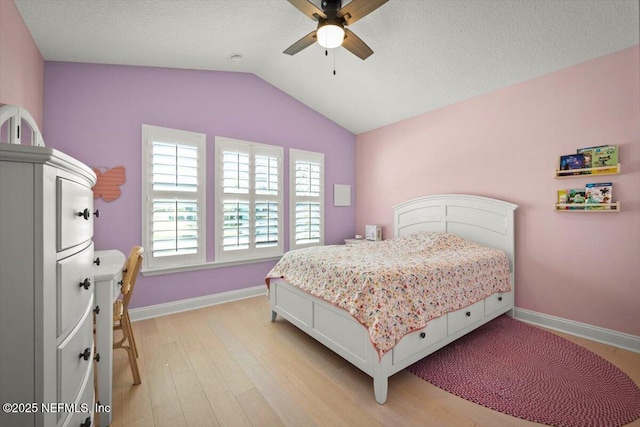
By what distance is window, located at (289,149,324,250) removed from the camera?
429 cm

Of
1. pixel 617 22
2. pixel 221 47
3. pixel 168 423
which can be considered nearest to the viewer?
pixel 168 423

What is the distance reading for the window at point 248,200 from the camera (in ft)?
11.9

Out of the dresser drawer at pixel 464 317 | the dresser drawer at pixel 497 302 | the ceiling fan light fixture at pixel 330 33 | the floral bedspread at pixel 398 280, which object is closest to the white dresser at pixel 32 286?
the floral bedspread at pixel 398 280

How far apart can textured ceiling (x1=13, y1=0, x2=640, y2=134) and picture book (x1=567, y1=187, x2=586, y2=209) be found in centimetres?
124

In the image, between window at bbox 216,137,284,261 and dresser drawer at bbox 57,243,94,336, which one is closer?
dresser drawer at bbox 57,243,94,336

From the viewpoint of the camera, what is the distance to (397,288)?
6.38ft

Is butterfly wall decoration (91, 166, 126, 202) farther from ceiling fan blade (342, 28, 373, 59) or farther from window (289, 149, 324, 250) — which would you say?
ceiling fan blade (342, 28, 373, 59)

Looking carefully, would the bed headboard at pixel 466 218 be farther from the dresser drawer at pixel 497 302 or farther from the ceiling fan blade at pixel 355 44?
the ceiling fan blade at pixel 355 44

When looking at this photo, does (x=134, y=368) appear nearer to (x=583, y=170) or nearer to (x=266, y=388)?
(x=266, y=388)

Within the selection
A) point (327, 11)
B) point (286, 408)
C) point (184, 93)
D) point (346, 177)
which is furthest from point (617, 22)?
point (184, 93)

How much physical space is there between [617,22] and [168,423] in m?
4.35

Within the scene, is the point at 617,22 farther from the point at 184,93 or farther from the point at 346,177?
the point at 184,93

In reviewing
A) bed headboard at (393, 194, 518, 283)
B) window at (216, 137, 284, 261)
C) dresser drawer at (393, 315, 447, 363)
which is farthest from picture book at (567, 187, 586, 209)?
window at (216, 137, 284, 261)

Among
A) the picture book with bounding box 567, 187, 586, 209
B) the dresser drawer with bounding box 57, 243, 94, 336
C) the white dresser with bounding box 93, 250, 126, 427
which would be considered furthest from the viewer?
the picture book with bounding box 567, 187, 586, 209
